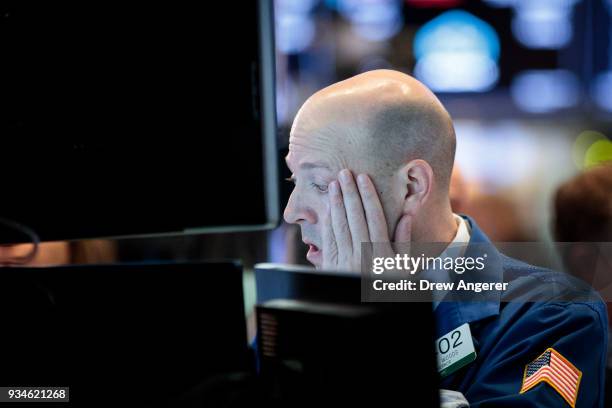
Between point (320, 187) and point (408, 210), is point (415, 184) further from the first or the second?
point (320, 187)

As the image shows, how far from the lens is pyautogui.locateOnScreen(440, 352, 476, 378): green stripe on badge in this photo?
1288 millimetres

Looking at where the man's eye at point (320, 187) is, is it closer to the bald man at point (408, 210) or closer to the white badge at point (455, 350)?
the bald man at point (408, 210)

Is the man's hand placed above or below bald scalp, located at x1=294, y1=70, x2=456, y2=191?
below

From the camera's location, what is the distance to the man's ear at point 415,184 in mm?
1444

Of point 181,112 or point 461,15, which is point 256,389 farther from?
point 461,15

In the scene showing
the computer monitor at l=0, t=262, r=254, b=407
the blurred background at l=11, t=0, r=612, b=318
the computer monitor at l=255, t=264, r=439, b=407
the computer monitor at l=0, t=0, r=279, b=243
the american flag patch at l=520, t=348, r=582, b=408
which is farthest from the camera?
the blurred background at l=11, t=0, r=612, b=318

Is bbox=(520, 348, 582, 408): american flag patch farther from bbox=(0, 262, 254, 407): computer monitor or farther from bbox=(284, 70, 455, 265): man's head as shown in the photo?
bbox=(0, 262, 254, 407): computer monitor

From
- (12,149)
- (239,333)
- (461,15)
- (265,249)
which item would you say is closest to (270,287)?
(239,333)

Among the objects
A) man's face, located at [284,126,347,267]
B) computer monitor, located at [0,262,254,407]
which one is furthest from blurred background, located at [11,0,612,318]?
computer monitor, located at [0,262,254,407]

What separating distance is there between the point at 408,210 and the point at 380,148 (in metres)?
0.15

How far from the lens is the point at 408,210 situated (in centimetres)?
147

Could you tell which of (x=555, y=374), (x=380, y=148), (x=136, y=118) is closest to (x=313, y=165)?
(x=380, y=148)

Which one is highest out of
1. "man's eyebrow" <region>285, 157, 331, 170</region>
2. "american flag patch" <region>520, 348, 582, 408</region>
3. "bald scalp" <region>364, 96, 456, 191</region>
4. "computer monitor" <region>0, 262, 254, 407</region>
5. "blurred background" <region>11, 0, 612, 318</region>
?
"blurred background" <region>11, 0, 612, 318</region>

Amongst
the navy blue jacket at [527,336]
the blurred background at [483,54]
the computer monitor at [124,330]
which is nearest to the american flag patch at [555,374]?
the navy blue jacket at [527,336]
